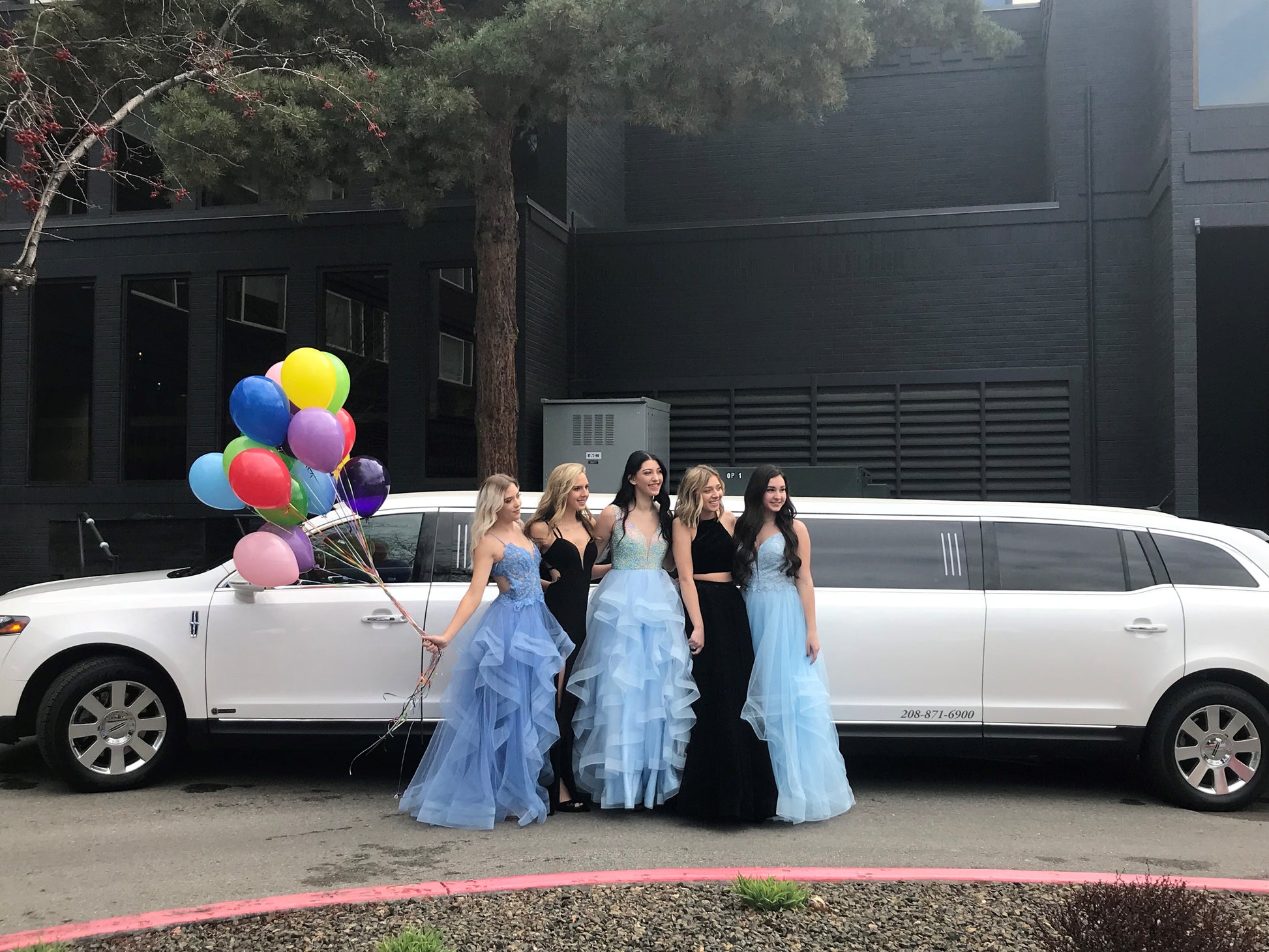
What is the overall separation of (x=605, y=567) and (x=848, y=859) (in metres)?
2.02

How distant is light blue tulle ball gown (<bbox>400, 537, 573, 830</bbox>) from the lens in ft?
18.1

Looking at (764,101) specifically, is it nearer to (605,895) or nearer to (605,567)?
(605,567)

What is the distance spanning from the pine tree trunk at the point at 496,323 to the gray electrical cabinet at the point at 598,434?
1.84 meters

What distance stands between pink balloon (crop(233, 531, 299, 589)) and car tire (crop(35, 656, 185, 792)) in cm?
107

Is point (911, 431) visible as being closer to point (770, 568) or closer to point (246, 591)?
point (770, 568)

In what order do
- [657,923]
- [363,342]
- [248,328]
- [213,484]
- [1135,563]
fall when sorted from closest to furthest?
[657,923] < [213,484] < [1135,563] < [363,342] < [248,328]

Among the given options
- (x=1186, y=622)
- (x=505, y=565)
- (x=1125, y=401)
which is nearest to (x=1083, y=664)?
(x=1186, y=622)

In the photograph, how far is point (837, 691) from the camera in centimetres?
621

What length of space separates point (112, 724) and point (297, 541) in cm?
161

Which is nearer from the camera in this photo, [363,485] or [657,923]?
[657,923]

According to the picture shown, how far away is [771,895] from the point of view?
12.9ft

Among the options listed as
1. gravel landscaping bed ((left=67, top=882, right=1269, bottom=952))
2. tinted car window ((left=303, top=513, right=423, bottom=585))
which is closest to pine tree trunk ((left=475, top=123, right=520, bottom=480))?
tinted car window ((left=303, top=513, right=423, bottom=585))

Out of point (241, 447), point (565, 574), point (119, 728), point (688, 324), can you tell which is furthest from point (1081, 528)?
point (688, 324)

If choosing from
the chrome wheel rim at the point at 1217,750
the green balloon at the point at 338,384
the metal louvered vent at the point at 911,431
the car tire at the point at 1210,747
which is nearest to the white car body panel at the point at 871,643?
the car tire at the point at 1210,747
